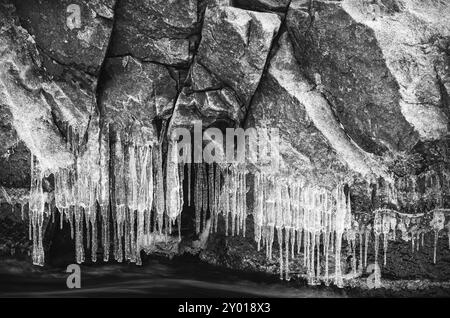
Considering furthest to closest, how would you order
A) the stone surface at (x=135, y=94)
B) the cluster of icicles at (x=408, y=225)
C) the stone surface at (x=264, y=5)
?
the stone surface at (x=135, y=94) → the cluster of icicles at (x=408, y=225) → the stone surface at (x=264, y=5)

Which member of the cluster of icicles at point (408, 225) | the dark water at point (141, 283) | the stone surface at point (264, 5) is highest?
the stone surface at point (264, 5)

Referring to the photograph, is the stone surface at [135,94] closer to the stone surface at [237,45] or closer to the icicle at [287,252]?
the stone surface at [237,45]

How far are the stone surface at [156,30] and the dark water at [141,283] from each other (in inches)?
177

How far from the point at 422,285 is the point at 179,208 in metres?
5.09

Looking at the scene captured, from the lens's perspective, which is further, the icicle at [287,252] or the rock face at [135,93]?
the icicle at [287,252]

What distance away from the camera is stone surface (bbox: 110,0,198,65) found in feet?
34.6

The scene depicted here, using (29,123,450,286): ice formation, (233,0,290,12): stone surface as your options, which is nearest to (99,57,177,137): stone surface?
(29,123,450,286): ice formation

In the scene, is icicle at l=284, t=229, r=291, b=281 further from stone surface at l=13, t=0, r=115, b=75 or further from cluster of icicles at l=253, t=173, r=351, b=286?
stone surface at l=13, t=0, r=115, b=75

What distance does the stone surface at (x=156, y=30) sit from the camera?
10.5 meters

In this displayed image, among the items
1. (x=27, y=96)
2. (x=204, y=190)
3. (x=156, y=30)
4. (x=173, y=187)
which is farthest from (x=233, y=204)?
(x=27, y=96)

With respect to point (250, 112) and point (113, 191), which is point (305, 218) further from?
point (113, 191)

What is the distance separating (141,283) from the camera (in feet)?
39.4

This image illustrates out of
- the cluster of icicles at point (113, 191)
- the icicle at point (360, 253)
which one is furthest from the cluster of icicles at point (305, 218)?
the cluster of icicles at point (113, 191)

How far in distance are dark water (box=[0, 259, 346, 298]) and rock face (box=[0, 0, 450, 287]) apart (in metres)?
0.89
